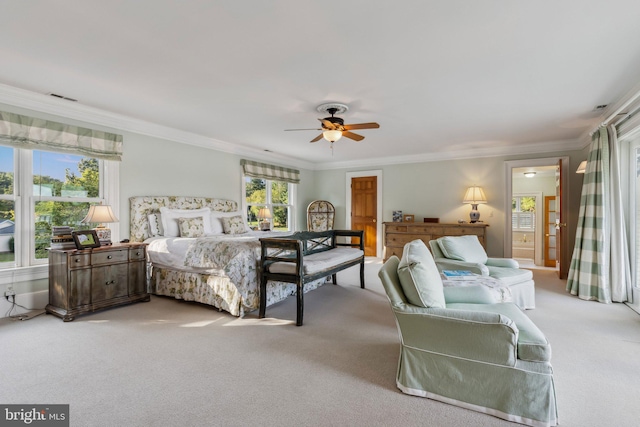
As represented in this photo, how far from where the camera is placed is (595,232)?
403 centimetres

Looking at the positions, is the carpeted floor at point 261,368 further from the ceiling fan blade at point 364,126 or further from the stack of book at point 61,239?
the ceiling fan blade at point 364,126

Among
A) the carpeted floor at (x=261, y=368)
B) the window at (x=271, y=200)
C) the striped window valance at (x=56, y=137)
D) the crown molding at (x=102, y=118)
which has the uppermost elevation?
the crown molding at (x=102, y=118)

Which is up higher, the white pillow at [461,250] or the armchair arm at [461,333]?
the white pillow at [461,250]

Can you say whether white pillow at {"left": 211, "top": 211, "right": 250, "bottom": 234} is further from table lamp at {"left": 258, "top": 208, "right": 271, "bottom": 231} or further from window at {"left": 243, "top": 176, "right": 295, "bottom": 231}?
window at {"left": 243, "top": 176, "right": 295, "bottom": 231}

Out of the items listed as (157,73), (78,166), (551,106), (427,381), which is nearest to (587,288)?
(551,106)

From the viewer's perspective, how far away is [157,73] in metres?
2.90

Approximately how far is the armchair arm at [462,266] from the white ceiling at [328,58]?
72.3 inches

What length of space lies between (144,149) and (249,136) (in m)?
1.56

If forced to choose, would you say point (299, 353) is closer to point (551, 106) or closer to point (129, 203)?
point (129, 203)

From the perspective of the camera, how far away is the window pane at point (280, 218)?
284 inches

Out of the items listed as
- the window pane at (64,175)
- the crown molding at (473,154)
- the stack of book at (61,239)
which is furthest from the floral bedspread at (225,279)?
the crown molding at (473,154)

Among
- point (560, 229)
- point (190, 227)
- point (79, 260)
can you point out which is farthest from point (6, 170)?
point (560, 229)

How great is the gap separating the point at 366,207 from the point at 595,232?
429cm

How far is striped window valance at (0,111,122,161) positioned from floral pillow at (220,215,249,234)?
167 cm
